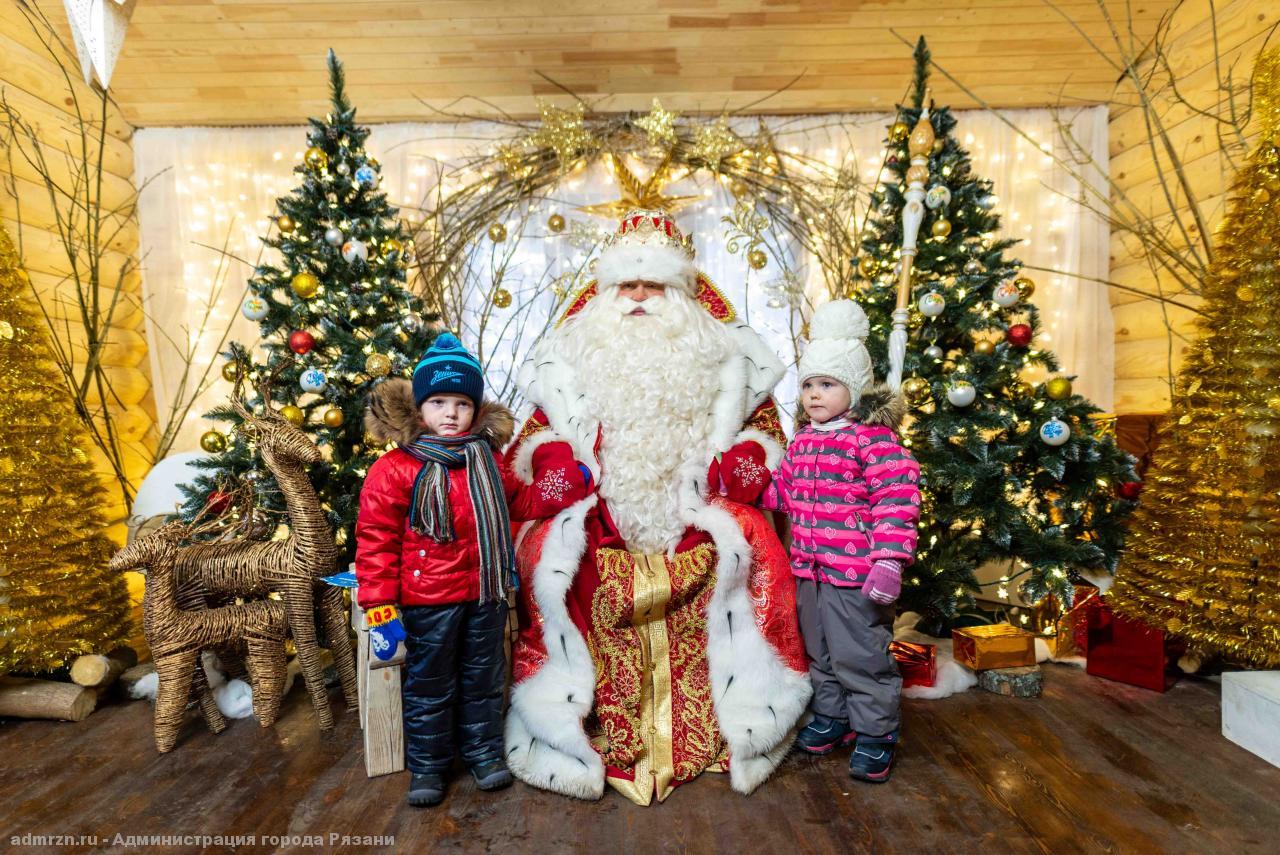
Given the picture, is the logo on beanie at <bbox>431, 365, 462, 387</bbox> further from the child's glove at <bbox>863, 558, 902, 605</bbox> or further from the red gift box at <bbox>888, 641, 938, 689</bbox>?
the red gift box at <bbox>888, 641, 938, 689</bbox>

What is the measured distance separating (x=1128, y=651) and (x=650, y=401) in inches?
98.4

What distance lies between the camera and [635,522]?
2.71 metres

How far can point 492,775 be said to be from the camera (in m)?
2.42

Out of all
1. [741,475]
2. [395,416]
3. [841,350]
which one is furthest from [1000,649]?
[395,416]

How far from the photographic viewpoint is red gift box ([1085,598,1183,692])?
124 inches

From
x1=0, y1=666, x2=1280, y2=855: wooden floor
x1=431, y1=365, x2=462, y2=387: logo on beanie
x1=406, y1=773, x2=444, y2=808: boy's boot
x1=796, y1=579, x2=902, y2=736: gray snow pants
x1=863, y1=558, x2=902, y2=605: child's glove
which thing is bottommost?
x1=0, y1=666, x2=1280, y2=855: wooden floor

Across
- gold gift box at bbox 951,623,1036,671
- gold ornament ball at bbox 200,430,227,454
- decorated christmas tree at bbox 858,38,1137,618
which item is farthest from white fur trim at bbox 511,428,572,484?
gold gift box at bbox 951,623,1036,671

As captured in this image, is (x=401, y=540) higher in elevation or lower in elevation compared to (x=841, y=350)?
lower

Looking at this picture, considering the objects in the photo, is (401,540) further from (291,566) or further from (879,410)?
(879,410)

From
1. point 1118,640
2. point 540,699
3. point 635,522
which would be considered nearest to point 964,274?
point 1118,640

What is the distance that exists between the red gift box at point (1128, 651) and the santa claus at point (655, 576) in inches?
67.6

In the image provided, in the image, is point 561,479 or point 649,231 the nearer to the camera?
point 561,479

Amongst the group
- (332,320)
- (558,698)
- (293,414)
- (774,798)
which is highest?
(332,320)

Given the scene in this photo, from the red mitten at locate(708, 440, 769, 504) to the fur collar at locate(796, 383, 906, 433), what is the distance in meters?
0.39
